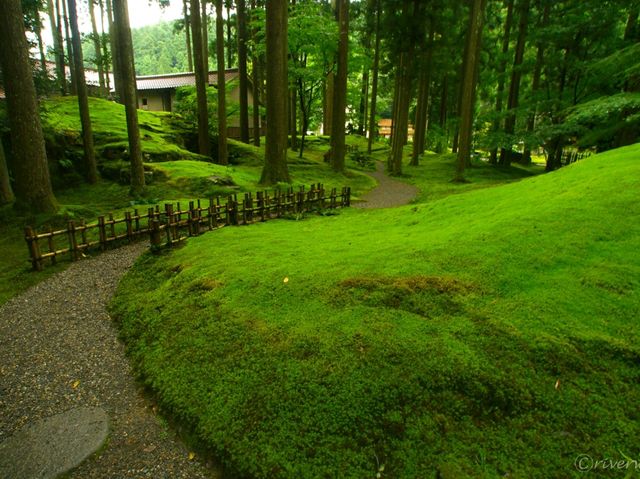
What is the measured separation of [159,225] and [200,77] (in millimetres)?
11802

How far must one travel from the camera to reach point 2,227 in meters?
8.89

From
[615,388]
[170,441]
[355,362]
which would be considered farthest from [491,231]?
[170,441]

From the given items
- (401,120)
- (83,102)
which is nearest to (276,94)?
(83,102)

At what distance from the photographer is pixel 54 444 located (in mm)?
3299

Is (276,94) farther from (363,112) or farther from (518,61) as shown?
(363,112)

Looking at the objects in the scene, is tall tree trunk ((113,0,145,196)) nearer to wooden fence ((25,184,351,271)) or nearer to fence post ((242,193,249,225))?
wooden fence ((25,184,351,271))

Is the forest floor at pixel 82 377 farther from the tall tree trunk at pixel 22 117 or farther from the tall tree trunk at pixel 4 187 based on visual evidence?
the tall tree trunk at pixel 4 187

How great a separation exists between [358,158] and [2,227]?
21.0 metres

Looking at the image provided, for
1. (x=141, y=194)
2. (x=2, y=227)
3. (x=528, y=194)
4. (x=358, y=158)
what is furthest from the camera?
(x=358, y=158)

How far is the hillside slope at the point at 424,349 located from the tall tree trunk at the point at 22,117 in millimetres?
5593

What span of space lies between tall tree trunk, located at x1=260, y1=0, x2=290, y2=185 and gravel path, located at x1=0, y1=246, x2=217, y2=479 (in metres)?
8.32

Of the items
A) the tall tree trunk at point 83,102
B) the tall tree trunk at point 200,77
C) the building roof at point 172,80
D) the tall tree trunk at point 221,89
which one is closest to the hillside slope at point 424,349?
the tall tree trunk at point 83,102

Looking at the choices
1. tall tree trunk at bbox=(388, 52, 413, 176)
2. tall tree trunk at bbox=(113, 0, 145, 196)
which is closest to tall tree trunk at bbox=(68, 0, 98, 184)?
tall tree trunk at bbox=(113, 0, 145, 196)

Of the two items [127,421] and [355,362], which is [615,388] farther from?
[127,421]
